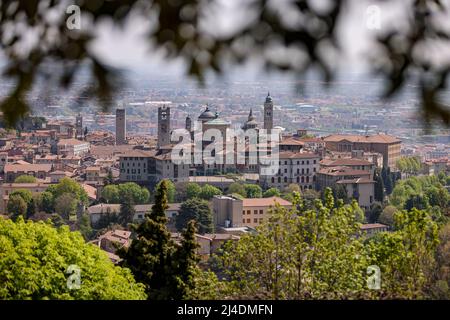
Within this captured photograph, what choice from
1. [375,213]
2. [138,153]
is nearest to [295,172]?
[138,153]

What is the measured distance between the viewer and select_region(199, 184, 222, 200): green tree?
33.9 meters

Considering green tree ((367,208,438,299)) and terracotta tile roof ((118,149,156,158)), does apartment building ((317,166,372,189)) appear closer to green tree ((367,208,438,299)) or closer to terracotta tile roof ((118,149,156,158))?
terracotta tile roof ((118,149,156,158))

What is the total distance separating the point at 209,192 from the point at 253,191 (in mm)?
2642

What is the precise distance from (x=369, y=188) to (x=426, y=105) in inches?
1348

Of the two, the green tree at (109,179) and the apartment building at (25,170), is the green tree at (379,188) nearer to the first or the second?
the green tree at (109,179)

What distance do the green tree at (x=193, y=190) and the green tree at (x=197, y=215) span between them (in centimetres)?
472

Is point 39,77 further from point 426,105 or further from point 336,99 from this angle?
point 336,99

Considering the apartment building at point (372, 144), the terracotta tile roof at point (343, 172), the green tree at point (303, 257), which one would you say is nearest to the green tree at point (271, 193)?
the terracotta tile roof at point (343, 172)

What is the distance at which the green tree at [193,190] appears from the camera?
34.1 meters

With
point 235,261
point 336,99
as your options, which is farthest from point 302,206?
point 336,99

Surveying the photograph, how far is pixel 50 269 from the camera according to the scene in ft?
19.6

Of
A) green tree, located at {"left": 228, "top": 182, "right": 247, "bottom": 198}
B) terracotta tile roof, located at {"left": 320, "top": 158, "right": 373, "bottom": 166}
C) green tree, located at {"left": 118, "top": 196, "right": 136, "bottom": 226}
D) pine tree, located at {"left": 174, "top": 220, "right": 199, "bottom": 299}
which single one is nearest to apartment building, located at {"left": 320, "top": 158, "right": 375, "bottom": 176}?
terracotta tile roof, located at {"left": 320, "top": 158, "right": 373, "bottom": 166}

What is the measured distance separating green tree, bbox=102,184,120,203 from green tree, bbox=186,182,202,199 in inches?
114

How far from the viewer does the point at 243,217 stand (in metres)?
30.0
